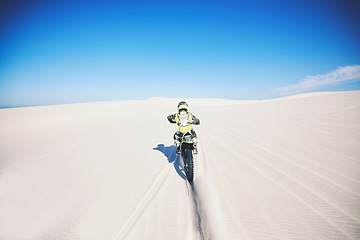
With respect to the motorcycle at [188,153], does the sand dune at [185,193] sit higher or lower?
lower

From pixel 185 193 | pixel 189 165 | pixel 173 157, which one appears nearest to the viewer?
pixel 185 193

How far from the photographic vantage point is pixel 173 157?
222 inches

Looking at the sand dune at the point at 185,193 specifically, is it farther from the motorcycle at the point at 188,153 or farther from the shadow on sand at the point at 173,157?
the motorcycle at the point at 188,153

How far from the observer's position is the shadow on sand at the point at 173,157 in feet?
14.9

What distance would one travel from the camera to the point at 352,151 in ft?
16.7

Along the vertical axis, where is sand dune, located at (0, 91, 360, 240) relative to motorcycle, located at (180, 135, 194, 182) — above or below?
below

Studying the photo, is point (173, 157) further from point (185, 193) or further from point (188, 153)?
point (185, 193)

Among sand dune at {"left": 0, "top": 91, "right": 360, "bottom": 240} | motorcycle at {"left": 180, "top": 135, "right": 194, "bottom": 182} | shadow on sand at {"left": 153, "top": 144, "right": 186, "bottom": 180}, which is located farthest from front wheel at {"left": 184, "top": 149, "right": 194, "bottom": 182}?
shadow on sand at {"left": 153, "top": 144, "right": 186, "bottom": 180}

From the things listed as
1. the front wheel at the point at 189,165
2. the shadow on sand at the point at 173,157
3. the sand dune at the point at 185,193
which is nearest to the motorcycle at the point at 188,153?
the front wheel at the point at 189,165

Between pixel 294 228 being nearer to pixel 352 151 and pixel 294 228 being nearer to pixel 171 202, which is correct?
pixel 171 202

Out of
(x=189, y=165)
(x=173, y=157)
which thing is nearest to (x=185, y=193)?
(x=189, y=165)

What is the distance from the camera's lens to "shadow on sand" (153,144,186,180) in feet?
14.9

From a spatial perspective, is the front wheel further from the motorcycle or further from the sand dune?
the sand dune

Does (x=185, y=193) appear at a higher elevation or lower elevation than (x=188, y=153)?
lower
